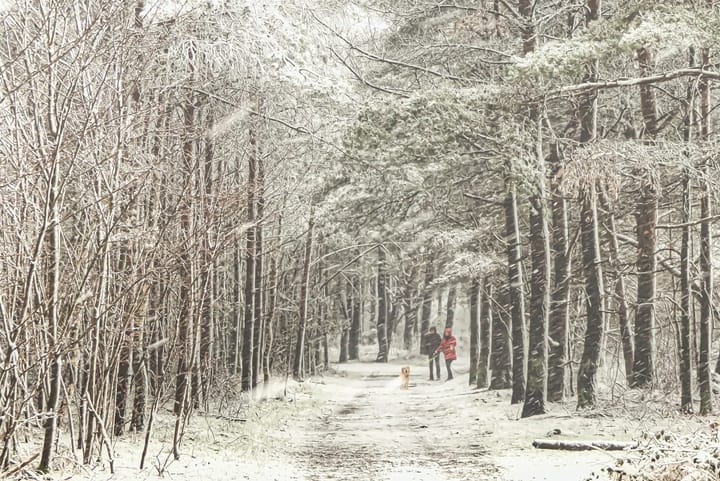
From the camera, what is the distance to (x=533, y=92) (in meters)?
11.1

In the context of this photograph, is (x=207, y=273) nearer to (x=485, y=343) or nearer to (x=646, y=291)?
(x=646, y=291)

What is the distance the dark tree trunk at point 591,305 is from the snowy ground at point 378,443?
0.69 metres

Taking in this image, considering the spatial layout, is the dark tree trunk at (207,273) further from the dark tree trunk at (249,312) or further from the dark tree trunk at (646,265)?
the dark tree trunk at (646,265)

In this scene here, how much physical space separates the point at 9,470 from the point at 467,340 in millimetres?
47650

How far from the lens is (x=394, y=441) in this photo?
1234cm

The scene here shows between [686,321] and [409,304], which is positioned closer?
[686,321]

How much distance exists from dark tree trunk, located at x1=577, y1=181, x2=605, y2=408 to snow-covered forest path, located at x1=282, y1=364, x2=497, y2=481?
232cm

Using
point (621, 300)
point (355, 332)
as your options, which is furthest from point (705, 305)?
point (355, 332)

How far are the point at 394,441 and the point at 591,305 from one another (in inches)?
198

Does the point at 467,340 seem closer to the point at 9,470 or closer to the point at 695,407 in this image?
the point at 695,407

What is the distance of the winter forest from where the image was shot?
25.8ft

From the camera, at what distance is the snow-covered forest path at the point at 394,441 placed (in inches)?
376

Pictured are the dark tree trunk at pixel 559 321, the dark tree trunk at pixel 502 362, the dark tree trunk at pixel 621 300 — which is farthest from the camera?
the dark tree trunk at pixel 502 362

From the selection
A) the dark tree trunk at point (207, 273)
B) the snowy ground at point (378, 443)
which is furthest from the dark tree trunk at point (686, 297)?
the dark tree trunk at point (207, 273)
